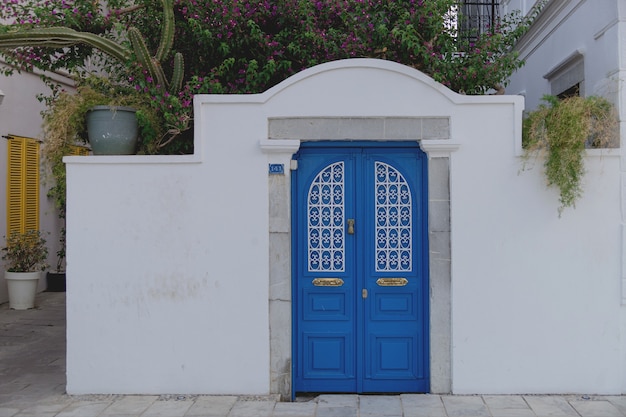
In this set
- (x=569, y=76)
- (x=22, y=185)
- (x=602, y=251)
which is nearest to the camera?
(x=602, y=251)

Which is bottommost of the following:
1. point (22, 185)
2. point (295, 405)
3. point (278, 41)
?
point (295, 405)

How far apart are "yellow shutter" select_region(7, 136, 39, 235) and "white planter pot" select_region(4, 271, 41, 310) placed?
853mm

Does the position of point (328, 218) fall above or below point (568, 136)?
below

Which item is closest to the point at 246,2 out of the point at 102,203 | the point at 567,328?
the point at 102,203

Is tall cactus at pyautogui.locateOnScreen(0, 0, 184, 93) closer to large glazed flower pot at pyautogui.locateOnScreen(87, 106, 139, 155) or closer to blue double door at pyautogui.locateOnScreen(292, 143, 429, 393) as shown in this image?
large glazed flower pot at pyautogui.locateOnScreen(87, 106, 139, 155)

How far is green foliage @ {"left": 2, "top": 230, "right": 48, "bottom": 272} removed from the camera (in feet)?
34.8

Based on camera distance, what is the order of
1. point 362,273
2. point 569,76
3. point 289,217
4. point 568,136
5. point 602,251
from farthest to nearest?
point 569,76 < point 362,273 < point 289,217 < point 602,251 < point 568,136

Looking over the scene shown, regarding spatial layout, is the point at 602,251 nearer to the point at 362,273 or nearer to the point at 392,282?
the point at 392,282

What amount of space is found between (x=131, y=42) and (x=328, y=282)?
9.94 ft

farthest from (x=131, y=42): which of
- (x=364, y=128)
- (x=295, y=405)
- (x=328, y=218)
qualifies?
(x=295, y=405)

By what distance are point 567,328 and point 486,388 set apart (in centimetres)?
91

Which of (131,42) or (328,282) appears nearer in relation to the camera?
(328,282)

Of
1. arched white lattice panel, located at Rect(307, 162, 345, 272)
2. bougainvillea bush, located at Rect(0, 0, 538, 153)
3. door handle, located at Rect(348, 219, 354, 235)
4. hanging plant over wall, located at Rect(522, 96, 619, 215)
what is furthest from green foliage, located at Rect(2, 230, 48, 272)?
hanging plant over wall, located at Rect(522, 96, 619, 215)

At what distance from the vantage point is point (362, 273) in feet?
20.0
